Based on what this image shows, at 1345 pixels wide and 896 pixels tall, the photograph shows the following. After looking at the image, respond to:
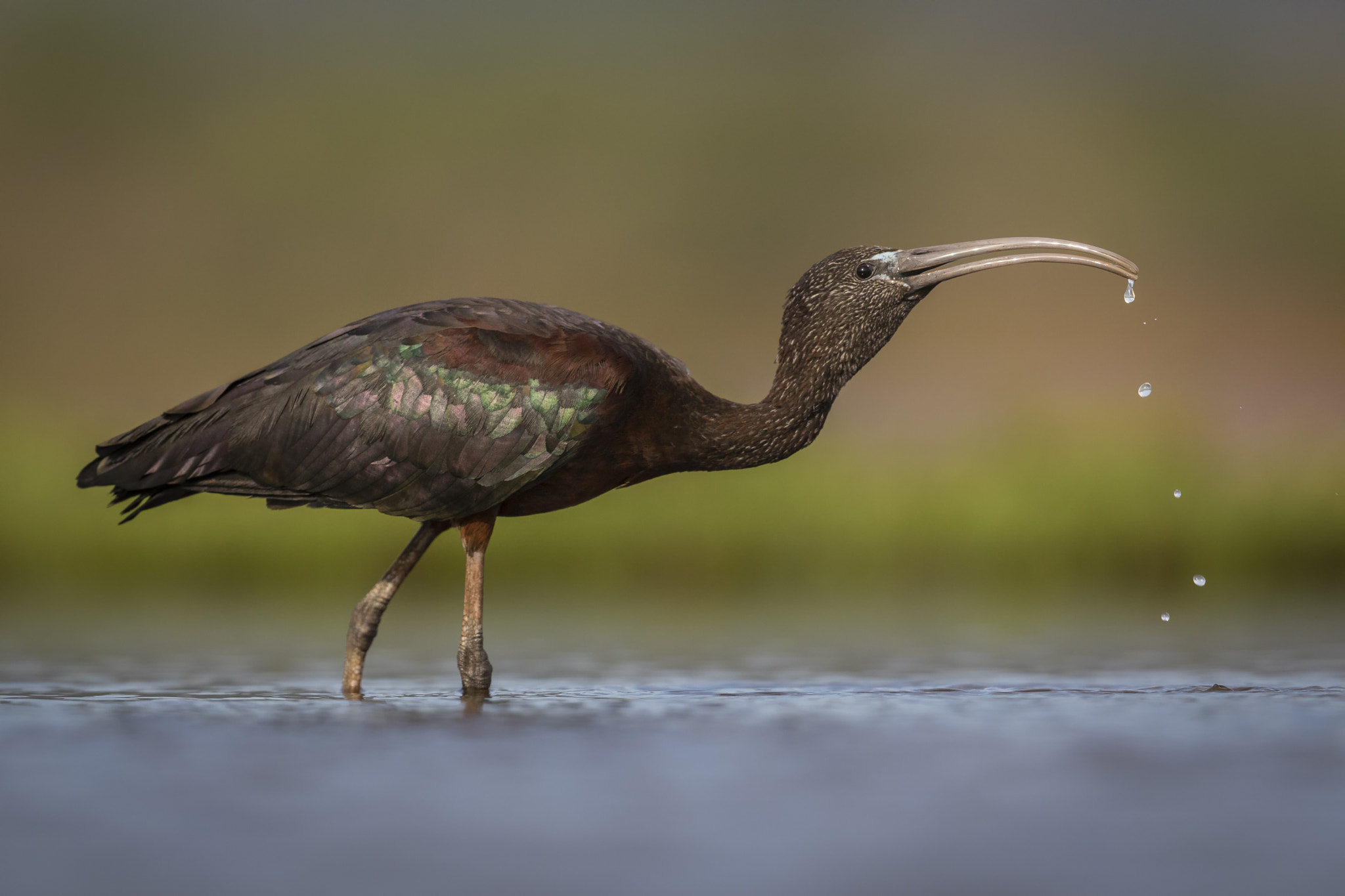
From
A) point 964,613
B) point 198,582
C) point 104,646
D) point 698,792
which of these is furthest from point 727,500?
point 698,792

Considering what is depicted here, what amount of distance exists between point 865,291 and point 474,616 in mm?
2407

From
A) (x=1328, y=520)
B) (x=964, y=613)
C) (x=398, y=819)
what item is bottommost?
(x=398, y=819)

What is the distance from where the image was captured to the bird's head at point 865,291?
25.1ft

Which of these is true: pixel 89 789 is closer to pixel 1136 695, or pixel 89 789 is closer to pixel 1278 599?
pixel 1136 695

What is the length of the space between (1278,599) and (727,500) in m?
4.52

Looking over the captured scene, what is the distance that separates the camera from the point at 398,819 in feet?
15.0

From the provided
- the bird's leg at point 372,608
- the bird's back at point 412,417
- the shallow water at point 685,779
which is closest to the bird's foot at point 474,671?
the shallow water at point 685,779

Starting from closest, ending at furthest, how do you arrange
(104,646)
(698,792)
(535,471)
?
1. (698,792)
2. (535,471)
3. (104,646)

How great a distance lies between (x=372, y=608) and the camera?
24.7ft

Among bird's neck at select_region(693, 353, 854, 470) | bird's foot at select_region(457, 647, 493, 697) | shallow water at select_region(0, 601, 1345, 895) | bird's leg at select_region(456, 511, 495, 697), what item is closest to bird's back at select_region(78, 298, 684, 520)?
bird's leg at select_region(456, 511, 495, 697)

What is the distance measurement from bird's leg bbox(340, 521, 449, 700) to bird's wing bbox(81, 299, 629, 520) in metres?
0.28

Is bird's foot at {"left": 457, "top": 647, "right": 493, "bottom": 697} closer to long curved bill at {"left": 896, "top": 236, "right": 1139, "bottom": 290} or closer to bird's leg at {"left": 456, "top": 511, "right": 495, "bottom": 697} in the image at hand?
bird's leg at {"left": 456, "top": 511, "right": 495, "bottom": 697}

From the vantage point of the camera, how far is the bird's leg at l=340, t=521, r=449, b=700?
24.3ft

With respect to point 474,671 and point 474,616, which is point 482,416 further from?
point 474,671
